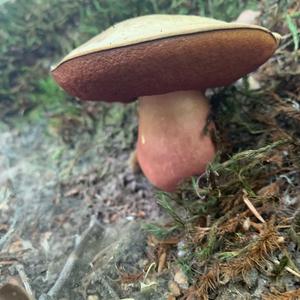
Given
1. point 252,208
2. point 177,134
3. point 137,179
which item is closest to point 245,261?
point 252,208

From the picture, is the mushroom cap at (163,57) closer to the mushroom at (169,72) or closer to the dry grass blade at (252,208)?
the mushroom at (169,72)

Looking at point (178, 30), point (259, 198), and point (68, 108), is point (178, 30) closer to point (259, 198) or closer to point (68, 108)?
point (259, 198)

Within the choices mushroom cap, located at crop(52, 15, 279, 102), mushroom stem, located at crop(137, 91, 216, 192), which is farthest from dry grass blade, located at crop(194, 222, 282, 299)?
mushroom cap, located at crop(52, 15, 279, 102)

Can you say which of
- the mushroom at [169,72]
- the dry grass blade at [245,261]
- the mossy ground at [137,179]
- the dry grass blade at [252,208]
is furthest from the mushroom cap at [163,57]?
the dry grass blade at [245,261]

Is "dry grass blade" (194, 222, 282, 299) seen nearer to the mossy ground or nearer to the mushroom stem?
the mossy ground

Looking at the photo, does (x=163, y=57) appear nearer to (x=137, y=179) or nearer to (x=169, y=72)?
(x=169, y=72)

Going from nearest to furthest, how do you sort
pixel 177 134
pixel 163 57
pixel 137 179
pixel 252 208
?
pixel 163 57
pixel 252 208
pixel 177 134
pixel 137 179

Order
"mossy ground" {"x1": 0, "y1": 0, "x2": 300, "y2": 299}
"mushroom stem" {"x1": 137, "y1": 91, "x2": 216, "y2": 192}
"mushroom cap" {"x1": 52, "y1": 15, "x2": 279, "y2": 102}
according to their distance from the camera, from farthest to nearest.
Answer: "mushroom stem" {"x1": 137, "y1": 91, "x2": 216, "y2": 192}
"mossy ground" {"x1": 0, "y1": 0, "x2": 300, "y2": 299}
"mushroom cap" {"x1": 52, "y1": 15, "x2": 279, "y2": 102}
